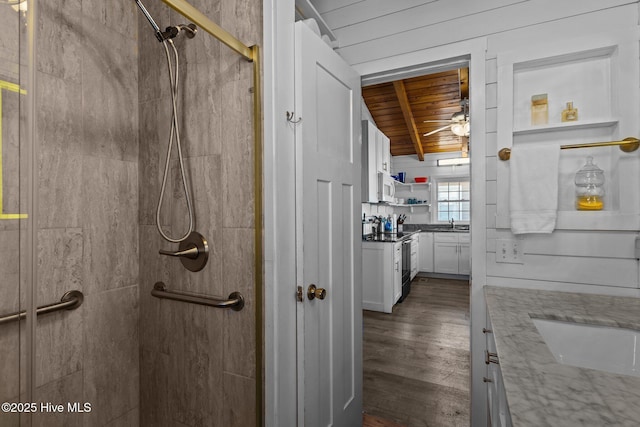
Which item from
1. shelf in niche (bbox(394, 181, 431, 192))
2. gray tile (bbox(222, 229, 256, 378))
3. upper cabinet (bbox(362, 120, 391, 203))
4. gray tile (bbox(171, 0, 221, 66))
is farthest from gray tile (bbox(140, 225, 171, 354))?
shelf in niche (bbox(394, 181, 431, 192))

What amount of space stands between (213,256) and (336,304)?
69 cm

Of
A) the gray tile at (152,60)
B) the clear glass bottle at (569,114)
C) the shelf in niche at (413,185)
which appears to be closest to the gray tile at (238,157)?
the gray tile at (152,60)

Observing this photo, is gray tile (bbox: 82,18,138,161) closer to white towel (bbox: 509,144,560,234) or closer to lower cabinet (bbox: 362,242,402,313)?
white towel (bbox: 509,144,560,234)

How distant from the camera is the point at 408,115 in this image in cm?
529

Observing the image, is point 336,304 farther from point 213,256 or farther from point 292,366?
point 213,256

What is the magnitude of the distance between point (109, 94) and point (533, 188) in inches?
85.5

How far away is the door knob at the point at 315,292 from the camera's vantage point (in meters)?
1.38

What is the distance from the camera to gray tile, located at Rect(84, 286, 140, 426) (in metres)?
1.45

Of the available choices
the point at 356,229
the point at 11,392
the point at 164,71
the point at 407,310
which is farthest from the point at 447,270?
the point at 11,392

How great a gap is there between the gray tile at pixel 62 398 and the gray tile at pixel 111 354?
34mm

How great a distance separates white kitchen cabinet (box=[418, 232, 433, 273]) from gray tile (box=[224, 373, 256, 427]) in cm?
553

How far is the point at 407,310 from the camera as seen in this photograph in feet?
13.8

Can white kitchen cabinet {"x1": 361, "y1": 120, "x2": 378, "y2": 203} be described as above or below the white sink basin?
above

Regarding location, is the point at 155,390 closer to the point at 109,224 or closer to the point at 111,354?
the point at 111,354
